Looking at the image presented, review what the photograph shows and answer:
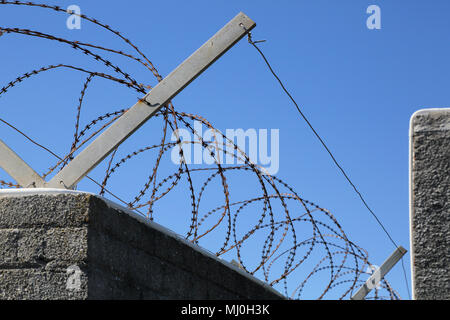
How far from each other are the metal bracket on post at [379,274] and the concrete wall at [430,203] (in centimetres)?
737

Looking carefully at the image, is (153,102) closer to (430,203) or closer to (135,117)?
(135,117)

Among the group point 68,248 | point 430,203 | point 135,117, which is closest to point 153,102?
point 135,117

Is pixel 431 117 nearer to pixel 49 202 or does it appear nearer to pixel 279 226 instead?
pixel 49 202

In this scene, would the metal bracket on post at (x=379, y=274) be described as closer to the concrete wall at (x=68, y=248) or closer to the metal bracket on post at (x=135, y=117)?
the metal bracket on post at (x=135, y=117)

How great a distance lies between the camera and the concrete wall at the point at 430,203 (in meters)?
3.61

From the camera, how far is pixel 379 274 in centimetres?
1115

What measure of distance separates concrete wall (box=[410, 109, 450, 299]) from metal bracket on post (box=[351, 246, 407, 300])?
24.2 ft

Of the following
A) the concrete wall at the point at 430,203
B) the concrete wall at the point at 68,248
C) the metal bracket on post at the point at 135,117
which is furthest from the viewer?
the metal bracket on post at the point at 135,117

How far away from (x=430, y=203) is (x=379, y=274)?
7761mm

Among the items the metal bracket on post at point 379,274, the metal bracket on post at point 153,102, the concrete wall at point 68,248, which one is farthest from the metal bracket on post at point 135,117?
the metal bracket on post at point 379,274

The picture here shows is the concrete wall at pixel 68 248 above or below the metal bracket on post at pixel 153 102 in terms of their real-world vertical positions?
below

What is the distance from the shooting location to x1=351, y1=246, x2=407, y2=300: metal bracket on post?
36.1 feet

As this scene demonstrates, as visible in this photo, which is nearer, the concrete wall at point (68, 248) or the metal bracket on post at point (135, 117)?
the concrete wall at point (68, 248)

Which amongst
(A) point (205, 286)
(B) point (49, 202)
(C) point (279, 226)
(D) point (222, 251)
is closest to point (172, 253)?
(A) point (205, 286)
